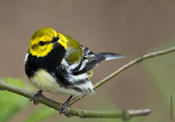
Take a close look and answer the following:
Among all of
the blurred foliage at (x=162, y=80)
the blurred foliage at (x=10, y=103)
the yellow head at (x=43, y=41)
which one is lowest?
the blurred foliage at (x=162, y=80)

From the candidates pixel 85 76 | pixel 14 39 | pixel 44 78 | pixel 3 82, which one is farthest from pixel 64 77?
pixel 14 39

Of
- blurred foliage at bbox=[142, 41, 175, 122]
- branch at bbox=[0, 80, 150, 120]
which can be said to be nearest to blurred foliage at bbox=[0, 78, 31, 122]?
branch at bbox=[0, 80, 150, 120]

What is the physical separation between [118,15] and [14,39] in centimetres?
144

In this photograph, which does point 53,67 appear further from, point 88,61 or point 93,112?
point 93,112

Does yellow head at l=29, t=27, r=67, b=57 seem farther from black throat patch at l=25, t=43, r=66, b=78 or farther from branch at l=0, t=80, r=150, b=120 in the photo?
branch at l=0, t=80, r=150, b=120

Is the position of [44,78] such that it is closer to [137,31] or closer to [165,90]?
[165,90]

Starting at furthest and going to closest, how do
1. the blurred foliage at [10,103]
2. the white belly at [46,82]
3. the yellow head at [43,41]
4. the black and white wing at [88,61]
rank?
the black and white wing at [88,61]
the white belly at [46,82]
the yellow head at [43,41]
the blurred foliage at [10,103]

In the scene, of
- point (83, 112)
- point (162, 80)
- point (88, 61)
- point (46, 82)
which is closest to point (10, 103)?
point (83, 112)

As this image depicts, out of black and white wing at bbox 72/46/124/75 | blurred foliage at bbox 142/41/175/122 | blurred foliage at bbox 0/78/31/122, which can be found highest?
blurred foliage at bbox 0/78/31/122

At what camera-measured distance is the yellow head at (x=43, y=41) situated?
2.35 m

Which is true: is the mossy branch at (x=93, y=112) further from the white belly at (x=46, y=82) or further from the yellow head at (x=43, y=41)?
the yellow head at (x=43, y=41)

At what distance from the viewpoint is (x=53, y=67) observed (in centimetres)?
254

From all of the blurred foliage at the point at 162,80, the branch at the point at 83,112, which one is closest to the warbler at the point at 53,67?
the branch at the point at 83,112

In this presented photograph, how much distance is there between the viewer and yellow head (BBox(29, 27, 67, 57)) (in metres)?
2.35
